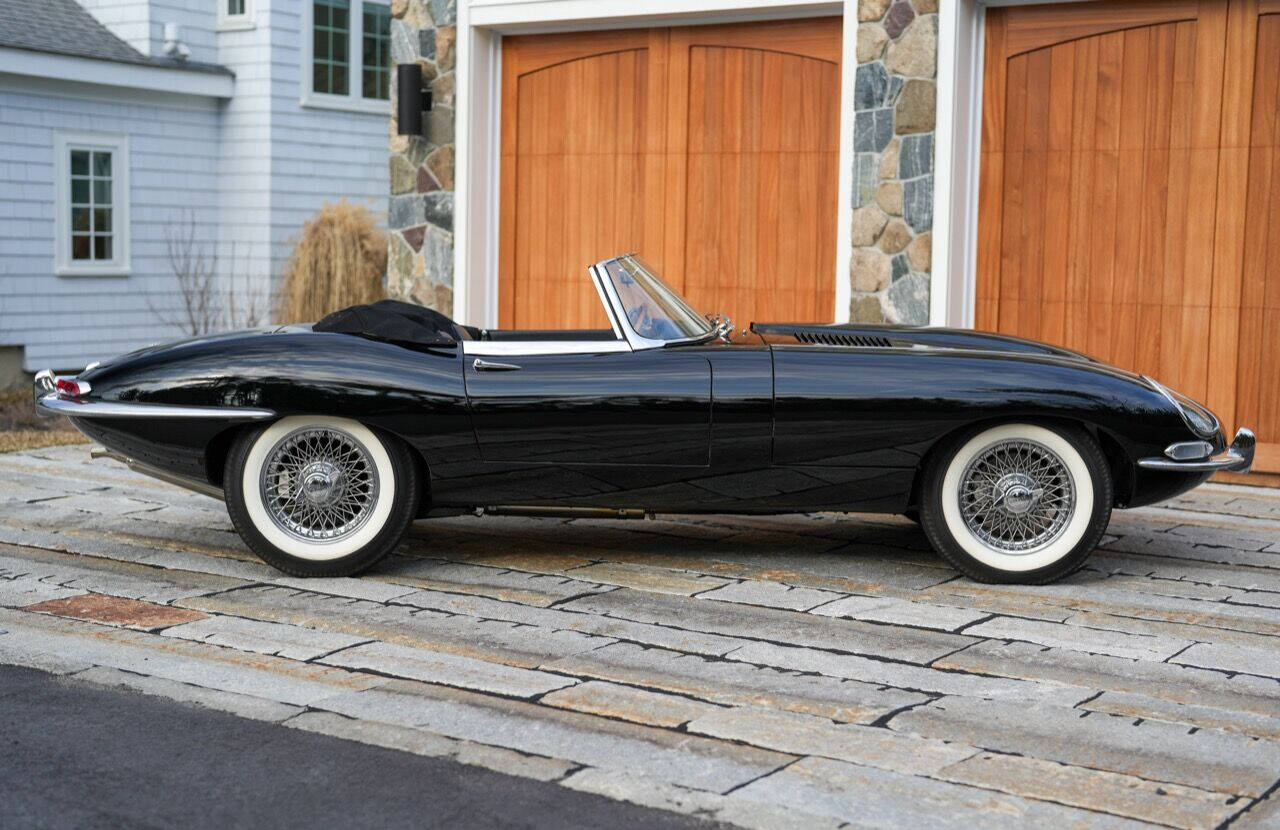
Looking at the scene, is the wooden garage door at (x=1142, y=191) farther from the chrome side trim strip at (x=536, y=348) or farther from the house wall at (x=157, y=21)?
the house wall at (x=157, y=21)

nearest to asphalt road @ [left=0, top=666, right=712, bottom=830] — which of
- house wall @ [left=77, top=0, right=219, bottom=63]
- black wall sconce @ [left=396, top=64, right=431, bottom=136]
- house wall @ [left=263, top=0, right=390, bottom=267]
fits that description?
black wall sconce @ [left=396, top=64, right=431, bottom=136]

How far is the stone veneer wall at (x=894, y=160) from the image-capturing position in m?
9.16

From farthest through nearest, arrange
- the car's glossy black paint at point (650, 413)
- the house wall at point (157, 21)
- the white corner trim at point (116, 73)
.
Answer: the house wall at point (157, 21) → the white corner trim at point (116, 73) → the car's glossy black paint at point (650, 413)

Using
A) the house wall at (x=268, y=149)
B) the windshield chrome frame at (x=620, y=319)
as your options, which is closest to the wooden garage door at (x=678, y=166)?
the windshield chrome frame at (x=620, y=319)

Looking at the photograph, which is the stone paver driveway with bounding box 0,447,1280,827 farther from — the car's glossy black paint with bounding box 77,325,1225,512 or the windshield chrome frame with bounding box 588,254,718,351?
the windshield chrome frame with bounding box 588,254,718,351

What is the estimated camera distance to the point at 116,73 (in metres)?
15.6

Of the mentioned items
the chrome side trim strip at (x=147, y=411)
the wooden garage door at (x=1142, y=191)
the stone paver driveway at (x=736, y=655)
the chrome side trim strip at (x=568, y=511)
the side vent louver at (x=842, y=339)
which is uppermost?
the wooden garage door at (x=1142, y=191)

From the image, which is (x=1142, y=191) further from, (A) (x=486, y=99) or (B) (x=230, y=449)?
(B) (x=230, y=449)

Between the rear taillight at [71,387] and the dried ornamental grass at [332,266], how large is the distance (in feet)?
Answer: 28.8

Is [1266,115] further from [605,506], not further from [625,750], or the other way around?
[625,750]

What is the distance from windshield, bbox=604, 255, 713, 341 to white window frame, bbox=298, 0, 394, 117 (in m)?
11.2

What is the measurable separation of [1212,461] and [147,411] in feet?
12.8

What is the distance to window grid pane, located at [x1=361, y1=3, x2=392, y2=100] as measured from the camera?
17.8m

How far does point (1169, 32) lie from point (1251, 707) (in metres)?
5.13
